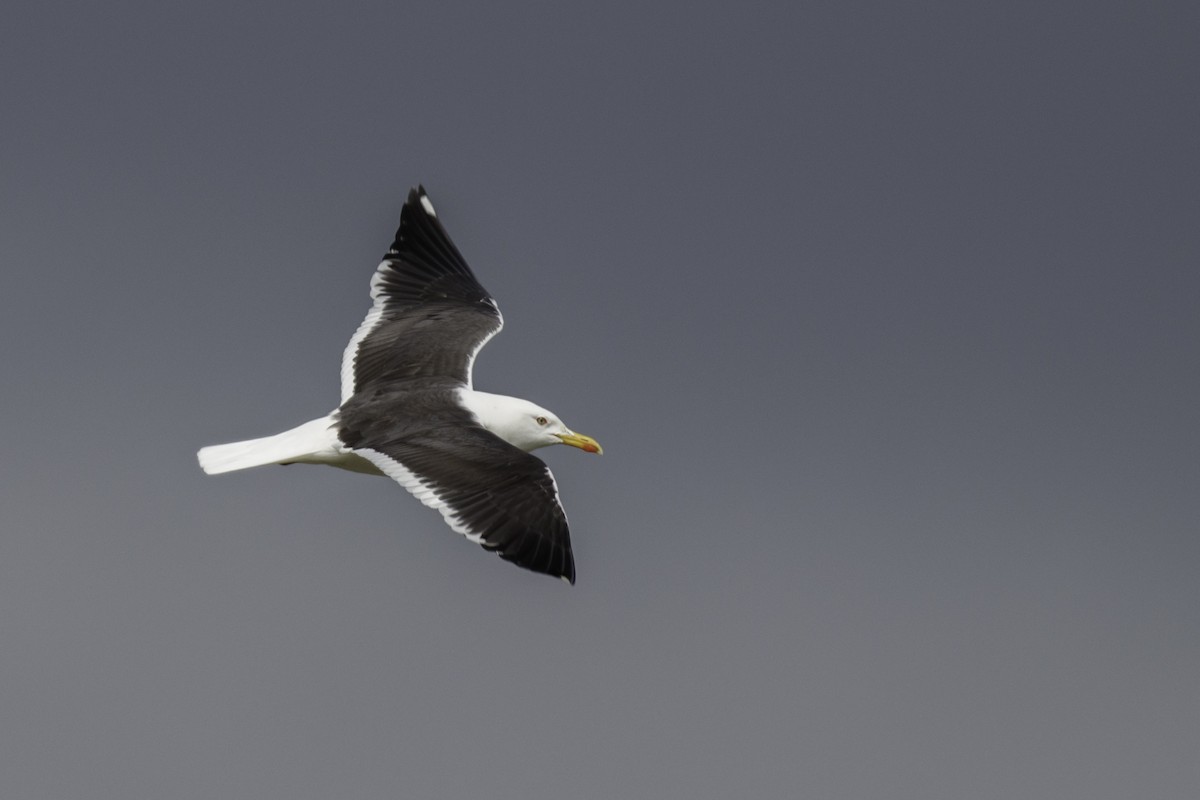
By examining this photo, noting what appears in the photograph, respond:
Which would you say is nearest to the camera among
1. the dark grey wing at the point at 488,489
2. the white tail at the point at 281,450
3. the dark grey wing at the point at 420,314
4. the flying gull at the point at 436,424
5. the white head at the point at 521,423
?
the dark grey wing at the point at 488,489

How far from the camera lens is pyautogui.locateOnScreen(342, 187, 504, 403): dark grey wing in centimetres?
1878

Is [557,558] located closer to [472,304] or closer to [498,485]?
[498,485]

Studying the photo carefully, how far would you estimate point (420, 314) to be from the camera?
791 inches

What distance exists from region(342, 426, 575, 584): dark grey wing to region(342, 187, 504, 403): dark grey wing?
2247mm

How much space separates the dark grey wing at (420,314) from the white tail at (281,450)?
1.25m

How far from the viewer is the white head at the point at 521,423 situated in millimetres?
17562

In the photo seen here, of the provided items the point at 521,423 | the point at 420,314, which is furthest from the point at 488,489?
the point at 420,314

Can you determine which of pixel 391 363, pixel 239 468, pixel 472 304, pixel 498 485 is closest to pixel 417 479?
pixel 498 485

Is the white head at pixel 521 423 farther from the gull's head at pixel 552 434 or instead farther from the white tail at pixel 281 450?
the white tail at pixel 281 450

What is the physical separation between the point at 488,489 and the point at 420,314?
16.5 feet

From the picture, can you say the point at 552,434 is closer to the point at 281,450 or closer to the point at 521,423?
the point at 521,423

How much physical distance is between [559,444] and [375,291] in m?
3.68

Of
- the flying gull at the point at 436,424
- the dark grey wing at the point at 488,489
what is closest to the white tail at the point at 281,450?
the flying gull at the point at 436,424

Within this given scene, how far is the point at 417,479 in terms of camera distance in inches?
618
